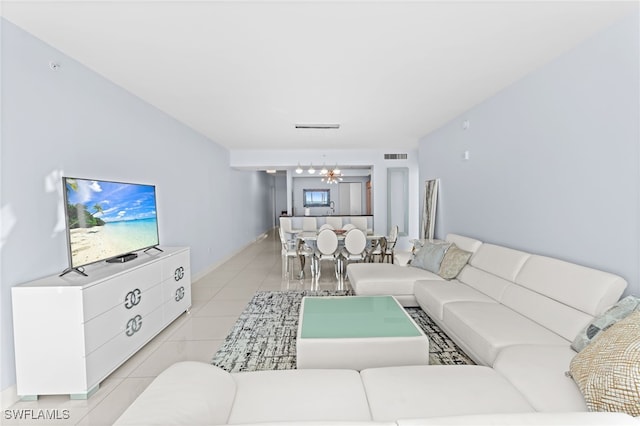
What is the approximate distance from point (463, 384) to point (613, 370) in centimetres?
67

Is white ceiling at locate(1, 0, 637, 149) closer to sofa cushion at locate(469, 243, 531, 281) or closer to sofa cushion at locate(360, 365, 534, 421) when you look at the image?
sofa cushion at locate(469, 243, 531, 281)

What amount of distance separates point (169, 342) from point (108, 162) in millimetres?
2008

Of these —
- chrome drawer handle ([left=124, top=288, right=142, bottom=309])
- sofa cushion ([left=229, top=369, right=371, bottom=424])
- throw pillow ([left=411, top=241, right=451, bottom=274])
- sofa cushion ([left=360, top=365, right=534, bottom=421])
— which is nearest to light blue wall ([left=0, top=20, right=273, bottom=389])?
chrome drawer handle ([left=124, top=288, right=142, bottom=309])

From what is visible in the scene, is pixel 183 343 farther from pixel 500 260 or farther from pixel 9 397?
pixel 500 260

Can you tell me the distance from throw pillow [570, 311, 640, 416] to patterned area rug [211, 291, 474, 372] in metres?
1.24

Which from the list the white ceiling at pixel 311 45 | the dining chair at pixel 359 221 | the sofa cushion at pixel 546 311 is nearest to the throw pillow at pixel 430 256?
the sofa cushion at pixel 546 311

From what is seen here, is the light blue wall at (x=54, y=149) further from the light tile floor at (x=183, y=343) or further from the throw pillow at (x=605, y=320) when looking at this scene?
the throw pillow at (x=605, y=320)

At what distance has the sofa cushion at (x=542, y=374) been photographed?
61.8 inches

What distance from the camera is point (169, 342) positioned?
3.26 metres

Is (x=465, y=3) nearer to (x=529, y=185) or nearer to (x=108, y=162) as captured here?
(x=529, y=185)

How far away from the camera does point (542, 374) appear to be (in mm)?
1783

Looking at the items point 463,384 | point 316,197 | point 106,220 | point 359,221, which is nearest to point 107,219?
point 106,220

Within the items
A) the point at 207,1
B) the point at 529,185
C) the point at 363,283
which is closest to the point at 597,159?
the point at 529,185

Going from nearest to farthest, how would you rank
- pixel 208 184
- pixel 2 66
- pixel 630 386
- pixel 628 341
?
pixel 630 386, pixel 628 341, pixel 2 66, pixel 208 184
